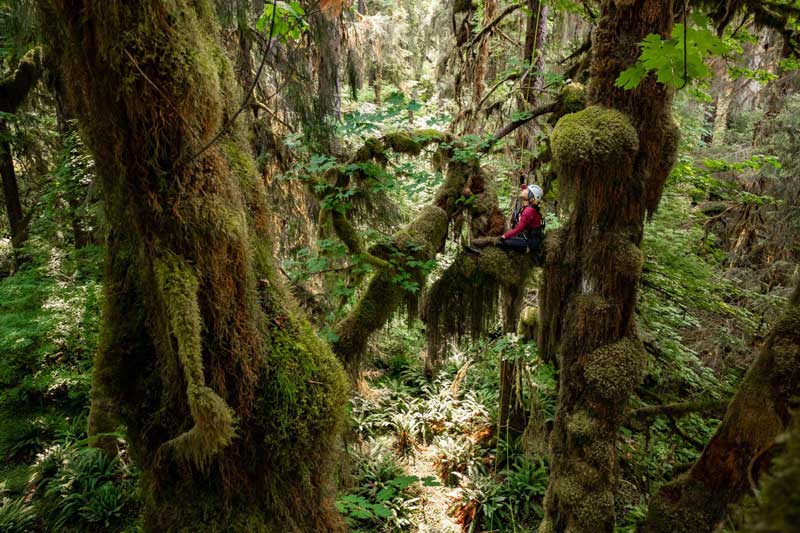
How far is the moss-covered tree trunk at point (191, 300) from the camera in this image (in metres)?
1.55

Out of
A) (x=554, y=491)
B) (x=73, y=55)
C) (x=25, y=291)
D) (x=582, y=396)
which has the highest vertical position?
(x=73, y=55)

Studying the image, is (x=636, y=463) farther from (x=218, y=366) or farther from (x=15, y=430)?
(x=15, y=430)

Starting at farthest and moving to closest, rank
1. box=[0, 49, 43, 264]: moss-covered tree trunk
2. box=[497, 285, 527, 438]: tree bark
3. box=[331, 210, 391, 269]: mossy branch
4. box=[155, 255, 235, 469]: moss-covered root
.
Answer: box=[497, 285, 527, 438]: tree bark, box=[0, 49, 43, 264]: moss-covered tree trunk, box=[331, 210, 391, 269]: mossy branch, box=[155, 255, 235, 469]: moss-covered root

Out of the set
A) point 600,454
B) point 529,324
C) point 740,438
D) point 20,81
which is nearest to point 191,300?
point 740,438

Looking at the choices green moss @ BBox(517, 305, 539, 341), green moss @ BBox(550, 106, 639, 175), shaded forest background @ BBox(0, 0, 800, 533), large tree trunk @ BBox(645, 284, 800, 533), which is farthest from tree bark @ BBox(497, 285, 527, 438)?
large tree trunk @ BBox(645, 284, 800, 533)

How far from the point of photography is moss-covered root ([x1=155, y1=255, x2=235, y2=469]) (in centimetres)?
155

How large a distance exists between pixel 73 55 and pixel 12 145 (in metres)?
8.85

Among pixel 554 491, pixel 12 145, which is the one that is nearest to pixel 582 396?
pixel 554 491

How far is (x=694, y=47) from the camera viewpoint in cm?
192

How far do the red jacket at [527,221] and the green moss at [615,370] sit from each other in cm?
155

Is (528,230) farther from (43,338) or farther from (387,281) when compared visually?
(43,338)

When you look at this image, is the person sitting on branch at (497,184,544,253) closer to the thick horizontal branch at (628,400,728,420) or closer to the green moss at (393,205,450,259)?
the green moss at (393,205,450,259)

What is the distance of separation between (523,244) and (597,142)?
1446 mm

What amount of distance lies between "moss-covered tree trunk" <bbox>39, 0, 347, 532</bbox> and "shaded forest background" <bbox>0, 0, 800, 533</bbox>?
14mm
